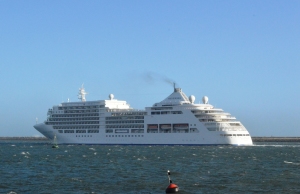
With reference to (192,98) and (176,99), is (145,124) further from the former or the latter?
(192,98)

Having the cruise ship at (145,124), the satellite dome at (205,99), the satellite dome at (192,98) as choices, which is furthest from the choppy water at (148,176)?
the satellite dome at (192,98)

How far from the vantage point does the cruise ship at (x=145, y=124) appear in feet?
317

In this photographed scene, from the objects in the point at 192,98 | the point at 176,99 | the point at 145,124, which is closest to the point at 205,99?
the point at 192,98

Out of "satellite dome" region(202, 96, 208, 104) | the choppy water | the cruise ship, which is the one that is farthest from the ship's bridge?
the choppy water

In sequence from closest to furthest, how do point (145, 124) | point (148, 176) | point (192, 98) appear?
point (148, 176), point (145, 124), point (192, 98)

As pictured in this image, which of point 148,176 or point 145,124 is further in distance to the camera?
point 145,124

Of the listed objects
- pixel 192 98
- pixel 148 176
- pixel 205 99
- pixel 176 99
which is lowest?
pixel 148 176

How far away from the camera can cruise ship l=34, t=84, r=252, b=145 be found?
96.7 m

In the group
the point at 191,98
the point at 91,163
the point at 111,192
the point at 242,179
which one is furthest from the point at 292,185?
the point at 191,98

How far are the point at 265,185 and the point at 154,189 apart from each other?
8.09 metres

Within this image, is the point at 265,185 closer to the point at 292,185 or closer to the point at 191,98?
the point at 292,185

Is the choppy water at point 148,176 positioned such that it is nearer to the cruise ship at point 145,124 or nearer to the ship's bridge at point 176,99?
the cruise ship at point 145,124

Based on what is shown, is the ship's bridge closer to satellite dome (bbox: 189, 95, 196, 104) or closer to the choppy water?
satellite dome (bbox: 189, 95, 196, 104)

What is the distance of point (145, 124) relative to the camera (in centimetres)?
10456
